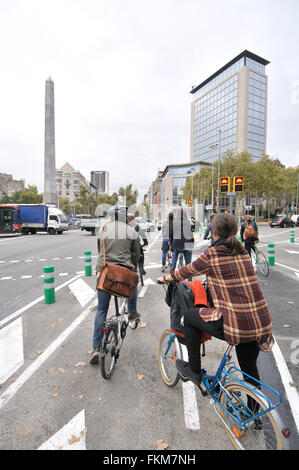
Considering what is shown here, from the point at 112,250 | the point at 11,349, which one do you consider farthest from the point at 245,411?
the point at 11,349

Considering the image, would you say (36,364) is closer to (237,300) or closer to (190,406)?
(190,406)

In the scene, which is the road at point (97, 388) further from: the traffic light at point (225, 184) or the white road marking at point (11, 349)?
the traffic light at point (225, 184)

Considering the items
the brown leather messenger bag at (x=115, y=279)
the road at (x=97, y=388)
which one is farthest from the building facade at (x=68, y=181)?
the brown leather messenger bag at (x=115, y=279)

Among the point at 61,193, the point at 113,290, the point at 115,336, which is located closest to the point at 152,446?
the point at 115,336

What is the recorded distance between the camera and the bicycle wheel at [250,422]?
6.07 feet

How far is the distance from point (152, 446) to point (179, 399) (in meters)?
0.63

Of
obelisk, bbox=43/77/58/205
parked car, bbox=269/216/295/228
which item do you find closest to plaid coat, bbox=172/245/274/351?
parked car, bbox=269/216/295/228

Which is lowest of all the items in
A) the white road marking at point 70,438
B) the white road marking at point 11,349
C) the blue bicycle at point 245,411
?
the white road marking at point 11,349

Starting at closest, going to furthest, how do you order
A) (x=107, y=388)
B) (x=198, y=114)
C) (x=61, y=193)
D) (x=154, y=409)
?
(x=154, y=409) → (x=107, y=388) → (x=198, y=114) → (x=61, y=193)

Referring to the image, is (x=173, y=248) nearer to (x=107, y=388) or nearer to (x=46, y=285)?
(x=46, y=285)

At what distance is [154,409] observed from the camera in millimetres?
2510

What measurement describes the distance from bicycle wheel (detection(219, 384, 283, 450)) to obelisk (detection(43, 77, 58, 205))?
44610mm

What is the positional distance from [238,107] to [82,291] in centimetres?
8789

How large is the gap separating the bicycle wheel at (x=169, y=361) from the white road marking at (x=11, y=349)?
1.89m
